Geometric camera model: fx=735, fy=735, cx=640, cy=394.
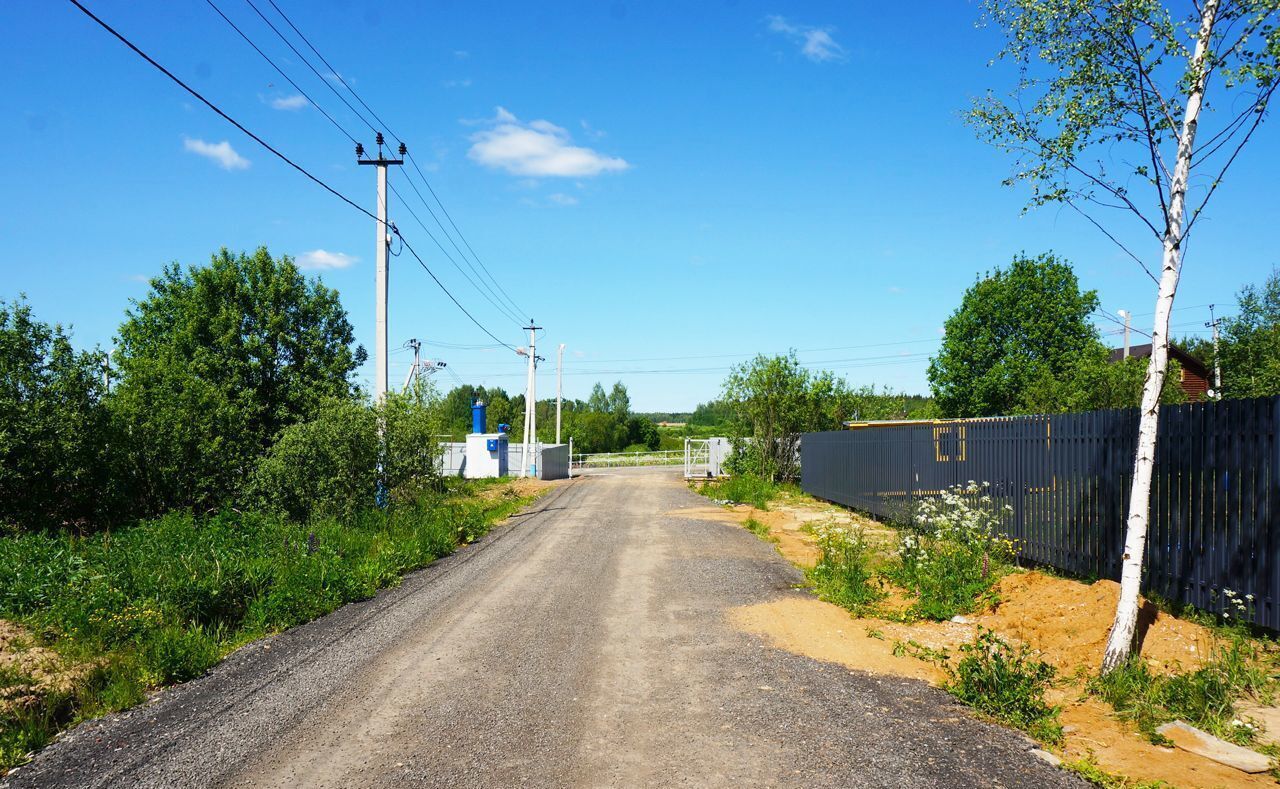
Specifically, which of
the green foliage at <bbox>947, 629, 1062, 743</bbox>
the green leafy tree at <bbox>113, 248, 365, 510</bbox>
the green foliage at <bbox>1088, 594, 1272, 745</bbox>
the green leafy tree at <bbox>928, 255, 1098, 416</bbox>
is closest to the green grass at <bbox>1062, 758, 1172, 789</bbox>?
the green foliage at <bbox>947, 629, 1062, 743</bbox>

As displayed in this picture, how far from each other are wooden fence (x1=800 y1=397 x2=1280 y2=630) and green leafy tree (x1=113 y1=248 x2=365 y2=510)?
13312 millimetres

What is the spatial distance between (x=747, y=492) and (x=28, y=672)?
21.2 m

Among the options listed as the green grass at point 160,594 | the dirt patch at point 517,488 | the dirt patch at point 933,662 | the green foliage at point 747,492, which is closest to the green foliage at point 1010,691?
the dirt patch at point 933,662

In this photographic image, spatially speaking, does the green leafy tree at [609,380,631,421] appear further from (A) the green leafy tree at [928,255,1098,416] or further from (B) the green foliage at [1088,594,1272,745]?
(B) the green foliage at [1088,594,1272,745]

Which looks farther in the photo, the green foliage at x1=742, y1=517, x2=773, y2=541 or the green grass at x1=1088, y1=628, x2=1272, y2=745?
the green foliage at x1=742, y1=517, x2=773, y2=541

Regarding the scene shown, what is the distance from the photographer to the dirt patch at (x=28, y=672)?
18.4ft

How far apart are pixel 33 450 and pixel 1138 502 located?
1457 centimetres

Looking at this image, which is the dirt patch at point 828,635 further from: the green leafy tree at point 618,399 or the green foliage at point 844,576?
the green leafy tree at point 618,399

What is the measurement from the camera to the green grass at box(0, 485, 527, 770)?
5953 millimetres

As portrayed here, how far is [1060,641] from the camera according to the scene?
663 cm

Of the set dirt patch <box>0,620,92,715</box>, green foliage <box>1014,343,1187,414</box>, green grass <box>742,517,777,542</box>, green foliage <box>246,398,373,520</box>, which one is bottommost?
green grass <box>742,517,777,542</box>

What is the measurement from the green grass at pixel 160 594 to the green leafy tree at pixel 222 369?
2932 millimetres

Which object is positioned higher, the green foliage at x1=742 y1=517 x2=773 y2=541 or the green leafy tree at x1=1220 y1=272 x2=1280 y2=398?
the green leafy tree at x1=1220 y1=272 x2=1280 y2=398

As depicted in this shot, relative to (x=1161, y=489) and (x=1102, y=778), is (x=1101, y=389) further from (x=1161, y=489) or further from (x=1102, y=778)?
(x=1102, y=778)
